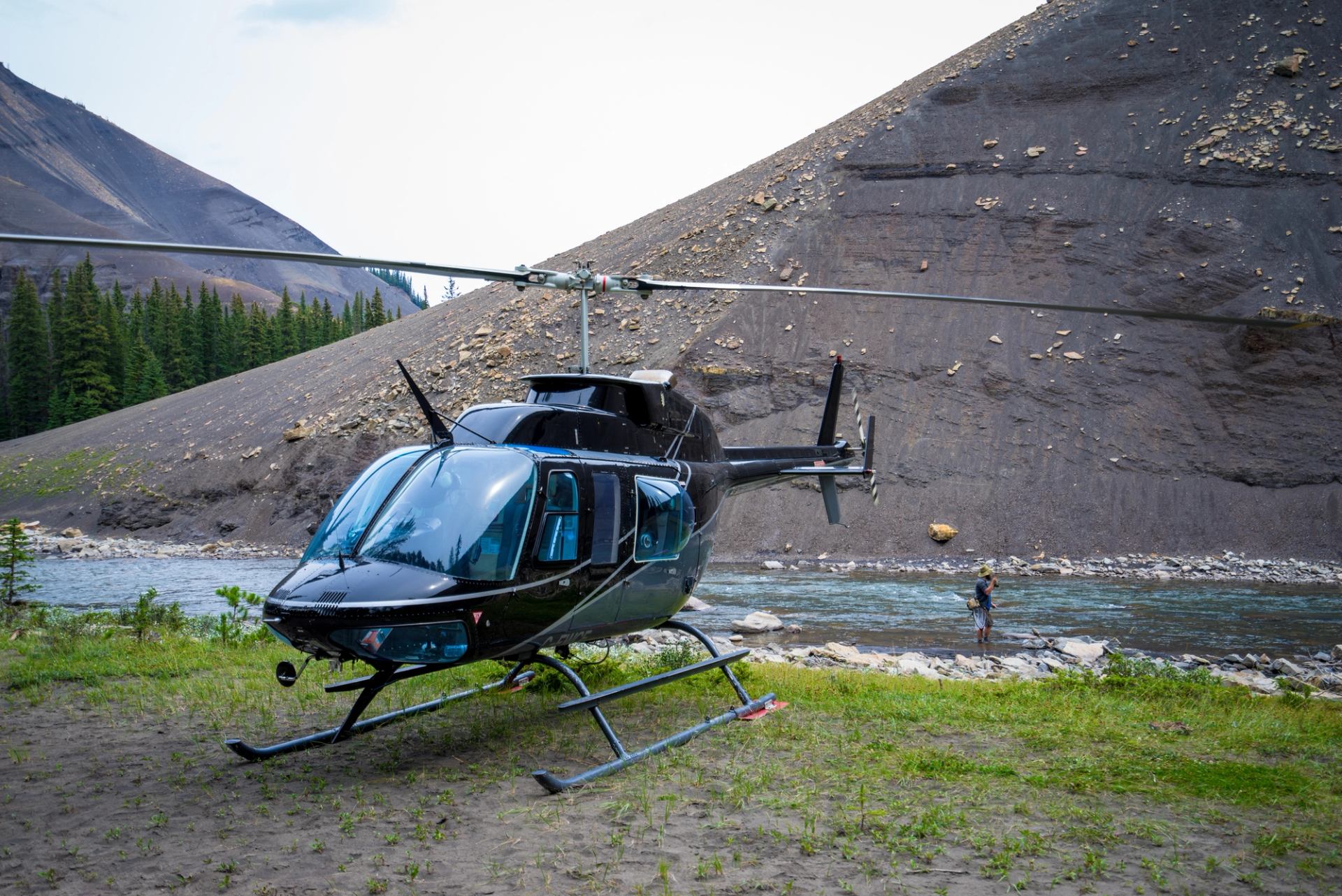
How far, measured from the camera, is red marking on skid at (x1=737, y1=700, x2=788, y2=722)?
8.16m

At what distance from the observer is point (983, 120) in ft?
155

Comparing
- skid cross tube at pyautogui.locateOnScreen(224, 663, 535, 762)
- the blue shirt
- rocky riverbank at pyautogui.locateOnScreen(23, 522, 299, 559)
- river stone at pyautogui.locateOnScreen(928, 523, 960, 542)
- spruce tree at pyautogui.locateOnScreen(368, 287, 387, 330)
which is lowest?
rocky riverbank at pyautogui.locateOnScreen(23, 522, 299, 559)

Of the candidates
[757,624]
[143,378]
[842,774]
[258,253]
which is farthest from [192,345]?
[842,774]

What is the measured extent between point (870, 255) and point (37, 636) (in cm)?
3729

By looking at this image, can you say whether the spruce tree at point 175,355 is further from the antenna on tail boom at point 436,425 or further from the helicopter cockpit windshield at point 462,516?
the helicopter cockpit windshield at point 462,516

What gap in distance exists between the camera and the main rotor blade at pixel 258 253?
543 cm

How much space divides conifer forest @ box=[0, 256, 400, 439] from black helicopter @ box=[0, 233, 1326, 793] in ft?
238

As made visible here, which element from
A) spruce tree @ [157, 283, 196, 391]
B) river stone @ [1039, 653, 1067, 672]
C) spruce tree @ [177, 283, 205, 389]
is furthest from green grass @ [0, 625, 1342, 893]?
spruce tree @ [177, 283, 205, 389]

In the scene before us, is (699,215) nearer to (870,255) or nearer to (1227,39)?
(870,255)

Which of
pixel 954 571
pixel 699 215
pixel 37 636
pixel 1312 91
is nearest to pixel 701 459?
pixel 37 636

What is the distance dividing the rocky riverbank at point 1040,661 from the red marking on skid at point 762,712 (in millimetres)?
4063

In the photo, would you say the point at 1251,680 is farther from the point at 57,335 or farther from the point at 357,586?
the point at 57,335

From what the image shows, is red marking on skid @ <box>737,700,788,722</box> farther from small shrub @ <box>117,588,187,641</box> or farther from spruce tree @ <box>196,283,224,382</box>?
spruce tree @ <box>196,283,224,382</box>

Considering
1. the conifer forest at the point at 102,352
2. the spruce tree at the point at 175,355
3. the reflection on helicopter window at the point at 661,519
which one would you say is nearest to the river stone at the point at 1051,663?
the reflection on helicopter window at the point at 661,519
